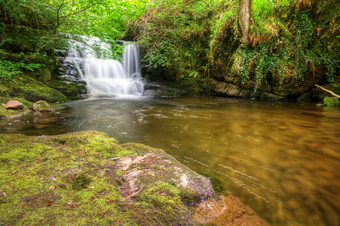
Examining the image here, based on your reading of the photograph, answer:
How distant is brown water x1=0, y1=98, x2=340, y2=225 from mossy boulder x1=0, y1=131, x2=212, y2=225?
590mm

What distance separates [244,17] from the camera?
739cm

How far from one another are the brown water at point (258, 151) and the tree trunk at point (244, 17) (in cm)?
449

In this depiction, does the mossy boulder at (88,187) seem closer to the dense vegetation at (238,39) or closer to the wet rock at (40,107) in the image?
the wet rock at (40,107)

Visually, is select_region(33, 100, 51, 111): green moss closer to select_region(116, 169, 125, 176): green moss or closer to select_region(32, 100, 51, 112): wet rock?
select_region(32, 100, 51, 112): wet rock

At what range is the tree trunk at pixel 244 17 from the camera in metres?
7.29

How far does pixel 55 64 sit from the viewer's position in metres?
8.57

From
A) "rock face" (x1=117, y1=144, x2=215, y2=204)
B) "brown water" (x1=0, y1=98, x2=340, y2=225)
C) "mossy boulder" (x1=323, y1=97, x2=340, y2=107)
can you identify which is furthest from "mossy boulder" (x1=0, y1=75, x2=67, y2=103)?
"mossy boulder" (x1=323, y1=97, x2=340, y2=107)

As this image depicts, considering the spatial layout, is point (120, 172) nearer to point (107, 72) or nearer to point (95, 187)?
point (95, 187)

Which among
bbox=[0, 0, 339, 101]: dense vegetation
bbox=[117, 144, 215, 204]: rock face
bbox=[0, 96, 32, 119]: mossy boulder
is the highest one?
bbox=[0, 0, 339, 101]: dense vegetation

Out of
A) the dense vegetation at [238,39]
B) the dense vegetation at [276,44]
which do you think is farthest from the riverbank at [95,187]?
the dense vegetation at [276,44]

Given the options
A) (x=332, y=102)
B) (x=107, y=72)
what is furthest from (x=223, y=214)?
(x=107, y=72)

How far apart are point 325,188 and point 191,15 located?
1163 cm

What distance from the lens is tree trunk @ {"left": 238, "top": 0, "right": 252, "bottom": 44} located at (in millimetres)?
7285

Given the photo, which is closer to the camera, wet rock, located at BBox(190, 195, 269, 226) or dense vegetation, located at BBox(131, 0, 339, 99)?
wet rock, located at BBox(190, 195, 269, 226)
